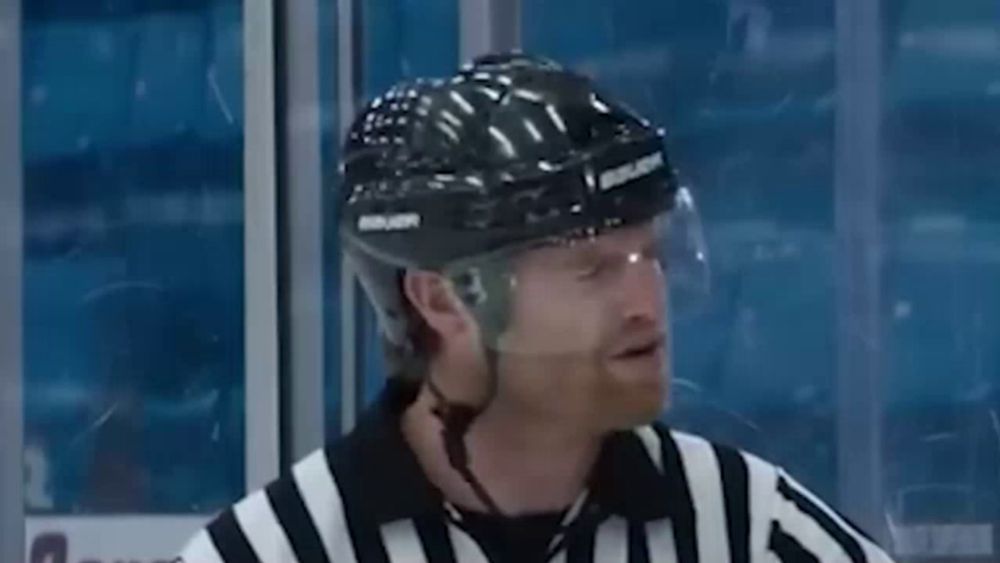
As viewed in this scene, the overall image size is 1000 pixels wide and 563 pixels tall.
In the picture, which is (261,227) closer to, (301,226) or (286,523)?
(301,226)

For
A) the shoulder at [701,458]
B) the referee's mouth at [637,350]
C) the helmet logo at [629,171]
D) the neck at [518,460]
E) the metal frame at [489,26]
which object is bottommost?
the metal frame at [489,26]

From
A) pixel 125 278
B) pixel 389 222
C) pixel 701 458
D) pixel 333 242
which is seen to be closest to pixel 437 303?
pixel 389 222

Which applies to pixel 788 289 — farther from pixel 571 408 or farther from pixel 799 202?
pixel 571 408

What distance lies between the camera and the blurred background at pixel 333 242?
256cm

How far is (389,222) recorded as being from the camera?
116 centimetres

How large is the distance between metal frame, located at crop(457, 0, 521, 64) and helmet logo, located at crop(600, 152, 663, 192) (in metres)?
1.44

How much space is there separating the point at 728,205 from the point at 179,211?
0.64m

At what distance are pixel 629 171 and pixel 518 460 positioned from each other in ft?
0.50

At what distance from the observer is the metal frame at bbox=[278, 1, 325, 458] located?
2.66 m

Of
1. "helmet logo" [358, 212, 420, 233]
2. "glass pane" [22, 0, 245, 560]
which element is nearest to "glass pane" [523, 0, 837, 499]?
"glass pane" [22, 0, 245, 560]

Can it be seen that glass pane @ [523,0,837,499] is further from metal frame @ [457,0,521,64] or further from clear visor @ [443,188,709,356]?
clear visor @ [443,188,709,356]

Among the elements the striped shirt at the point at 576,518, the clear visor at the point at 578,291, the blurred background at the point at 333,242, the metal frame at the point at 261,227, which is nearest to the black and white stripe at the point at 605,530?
the striped shirt at the point at 576,518

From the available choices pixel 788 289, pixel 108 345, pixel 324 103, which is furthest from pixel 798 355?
pixel 108 345

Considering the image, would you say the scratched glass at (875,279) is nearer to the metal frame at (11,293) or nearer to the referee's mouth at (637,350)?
the metal frame at (11,293)
